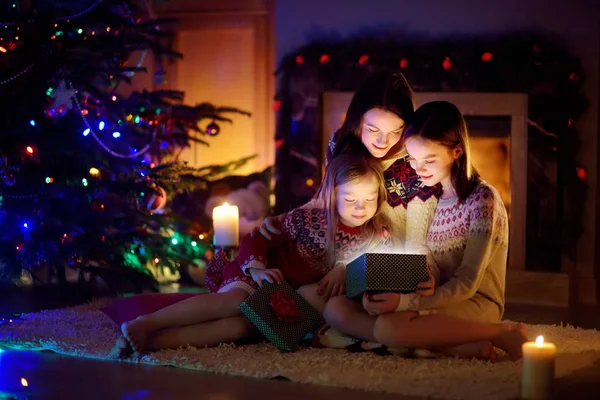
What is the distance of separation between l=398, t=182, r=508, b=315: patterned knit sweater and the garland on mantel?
1.88 m

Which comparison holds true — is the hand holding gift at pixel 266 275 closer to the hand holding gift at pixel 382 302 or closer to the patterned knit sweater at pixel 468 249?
the hand holding gift at pixel 382 302

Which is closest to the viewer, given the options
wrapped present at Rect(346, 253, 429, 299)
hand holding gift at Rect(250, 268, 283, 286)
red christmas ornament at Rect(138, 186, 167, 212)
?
wrapped present at Rect(346, 253, 429, 299)

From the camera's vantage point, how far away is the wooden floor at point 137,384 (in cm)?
226

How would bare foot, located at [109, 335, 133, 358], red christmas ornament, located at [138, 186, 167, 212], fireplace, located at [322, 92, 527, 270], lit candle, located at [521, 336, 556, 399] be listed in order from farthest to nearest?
fireplace, located at [322, 92, 527, 270], red christmas ornament, located at [138, 186, 167, 212], bare foot, located at [109, 335, 133, 358], lit candle, located at [521, 336, 556, 399]

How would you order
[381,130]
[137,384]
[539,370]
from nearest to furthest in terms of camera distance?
[539,370] → [137,384] → [381,130]

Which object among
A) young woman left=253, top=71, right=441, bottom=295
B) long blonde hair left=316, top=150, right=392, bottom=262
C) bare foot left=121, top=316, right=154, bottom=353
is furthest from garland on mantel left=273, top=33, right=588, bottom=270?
bare foot left=121, top=316, right=154, bottom=353

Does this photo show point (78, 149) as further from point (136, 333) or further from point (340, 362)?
point (340, 362)

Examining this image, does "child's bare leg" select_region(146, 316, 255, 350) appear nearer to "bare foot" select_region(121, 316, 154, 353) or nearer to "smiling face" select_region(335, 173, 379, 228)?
"bare foot" select_region(121, 316, 154, 353)

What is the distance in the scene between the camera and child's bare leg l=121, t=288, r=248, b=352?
2668 mm

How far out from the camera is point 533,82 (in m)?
4.50

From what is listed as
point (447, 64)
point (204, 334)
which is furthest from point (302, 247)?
point (447, 64)

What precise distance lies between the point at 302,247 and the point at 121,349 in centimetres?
69

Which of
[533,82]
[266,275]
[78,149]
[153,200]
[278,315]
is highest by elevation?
[533,82]

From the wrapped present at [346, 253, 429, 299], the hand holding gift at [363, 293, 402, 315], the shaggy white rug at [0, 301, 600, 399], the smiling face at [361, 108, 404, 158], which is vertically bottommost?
the shaggy white rug at [0, 301, 600, 399]
